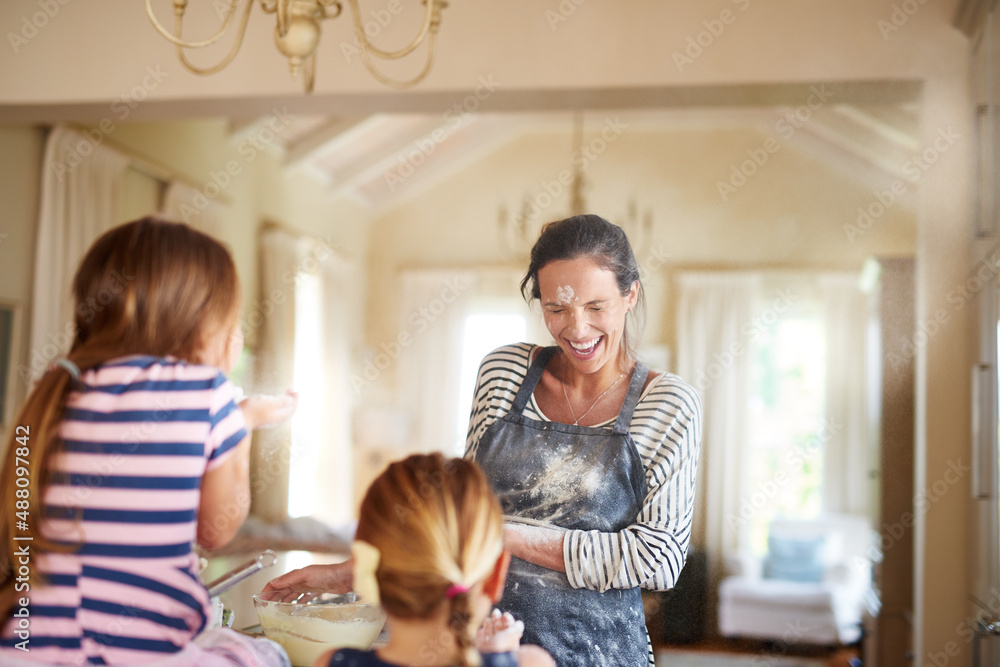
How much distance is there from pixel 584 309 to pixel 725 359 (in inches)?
183

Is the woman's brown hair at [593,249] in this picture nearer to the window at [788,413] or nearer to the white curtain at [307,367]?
the white curtain at [307,367]

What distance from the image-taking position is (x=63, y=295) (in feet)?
10.3

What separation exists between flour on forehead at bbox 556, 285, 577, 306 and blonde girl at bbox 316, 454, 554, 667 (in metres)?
0.44

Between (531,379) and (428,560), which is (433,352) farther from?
(428,560)

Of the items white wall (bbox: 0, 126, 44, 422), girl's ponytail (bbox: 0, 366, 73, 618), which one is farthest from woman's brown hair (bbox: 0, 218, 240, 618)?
white wall (bbox: 0, 126, 44, 422)

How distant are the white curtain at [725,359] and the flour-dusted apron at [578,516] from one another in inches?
154

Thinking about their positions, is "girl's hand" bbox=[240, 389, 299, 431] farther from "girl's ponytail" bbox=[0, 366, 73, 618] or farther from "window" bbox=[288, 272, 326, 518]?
"window" bbox=[288, 272, 326, 518]

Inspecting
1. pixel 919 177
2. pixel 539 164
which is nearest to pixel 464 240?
pixel 539 164

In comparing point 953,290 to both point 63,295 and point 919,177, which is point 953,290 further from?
point 63,295

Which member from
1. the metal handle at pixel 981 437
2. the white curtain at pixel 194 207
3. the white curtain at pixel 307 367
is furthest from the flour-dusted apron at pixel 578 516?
the white curtain at pixel 194 207

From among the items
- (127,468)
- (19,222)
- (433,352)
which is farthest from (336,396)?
(127,468)

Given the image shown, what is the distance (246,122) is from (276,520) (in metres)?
2.07

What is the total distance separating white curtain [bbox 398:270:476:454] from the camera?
19.0 feet

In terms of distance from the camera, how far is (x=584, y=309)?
1322 mm
